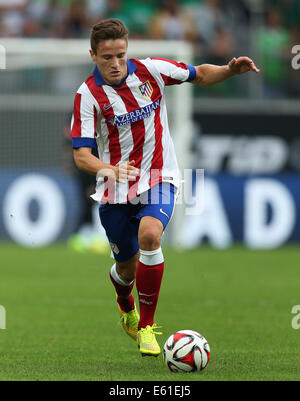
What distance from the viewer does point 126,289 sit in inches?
272

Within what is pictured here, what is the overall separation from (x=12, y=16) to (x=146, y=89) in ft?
42.4

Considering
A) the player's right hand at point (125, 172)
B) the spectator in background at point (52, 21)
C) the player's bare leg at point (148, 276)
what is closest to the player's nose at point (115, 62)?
the player's right hand at point (125, 172)

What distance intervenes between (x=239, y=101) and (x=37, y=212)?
14.9 feet

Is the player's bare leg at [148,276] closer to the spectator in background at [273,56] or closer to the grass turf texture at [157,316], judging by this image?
the grass turf texture at [157,316]

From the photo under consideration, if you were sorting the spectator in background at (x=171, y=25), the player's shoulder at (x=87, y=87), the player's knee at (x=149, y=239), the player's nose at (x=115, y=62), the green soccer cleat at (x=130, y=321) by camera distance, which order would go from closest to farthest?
the player's knee at (x=149, y=239) < the player's nose at (x=115, y=62) < the player's shoulder at (x=87, y=87) < the green soccer cleat at (x=130, y=321) < the spectator in background at (x=171, y=25)

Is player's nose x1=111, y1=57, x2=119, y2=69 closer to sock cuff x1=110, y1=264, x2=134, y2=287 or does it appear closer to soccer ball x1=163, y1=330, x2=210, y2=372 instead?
sock cuff x1=110, y1=264, x2=134, y2=287

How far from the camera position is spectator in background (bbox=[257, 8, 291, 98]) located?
17.9m

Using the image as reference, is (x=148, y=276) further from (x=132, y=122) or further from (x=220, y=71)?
(x=220, y=71)

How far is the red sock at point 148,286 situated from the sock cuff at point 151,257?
A: 0.02 meters

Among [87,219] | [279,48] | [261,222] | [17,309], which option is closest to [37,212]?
[87,219]

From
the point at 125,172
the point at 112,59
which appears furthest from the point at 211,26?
the point at 125,172

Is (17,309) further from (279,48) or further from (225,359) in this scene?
(279,48)

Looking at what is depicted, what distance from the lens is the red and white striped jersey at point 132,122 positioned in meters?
6.19

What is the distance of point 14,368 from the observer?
18.6 ft
